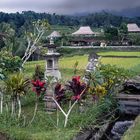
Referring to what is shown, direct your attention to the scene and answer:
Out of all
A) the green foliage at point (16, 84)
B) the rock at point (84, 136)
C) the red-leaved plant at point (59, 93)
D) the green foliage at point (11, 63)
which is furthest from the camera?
the green foliage at point (11, 63)

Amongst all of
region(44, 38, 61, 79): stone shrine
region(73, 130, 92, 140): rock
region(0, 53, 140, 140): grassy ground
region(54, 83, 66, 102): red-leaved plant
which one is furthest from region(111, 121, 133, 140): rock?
region(44, 38, 61, 79): stone shrine

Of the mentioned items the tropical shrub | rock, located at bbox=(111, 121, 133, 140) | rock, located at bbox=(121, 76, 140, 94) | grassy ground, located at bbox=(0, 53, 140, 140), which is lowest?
rock, located at bbox=(111, 121, 133, 140)

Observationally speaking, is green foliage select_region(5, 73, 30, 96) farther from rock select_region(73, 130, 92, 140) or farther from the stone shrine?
the stone shrine

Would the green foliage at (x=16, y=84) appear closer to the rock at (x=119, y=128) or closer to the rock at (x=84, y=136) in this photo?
the rock at (x=84, y=136)

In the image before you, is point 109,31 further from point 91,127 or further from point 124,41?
point 91,127

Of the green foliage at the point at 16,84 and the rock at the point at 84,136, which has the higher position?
the green foliage at the point at 16,84

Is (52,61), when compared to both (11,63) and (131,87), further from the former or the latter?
(131,87)

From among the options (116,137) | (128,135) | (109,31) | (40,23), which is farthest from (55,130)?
(109,31)

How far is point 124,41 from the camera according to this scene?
44375 millimetres

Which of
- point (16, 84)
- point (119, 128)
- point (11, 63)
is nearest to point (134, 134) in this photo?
point (119, 128)

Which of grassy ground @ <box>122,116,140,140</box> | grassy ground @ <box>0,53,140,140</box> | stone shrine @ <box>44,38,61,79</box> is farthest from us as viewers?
stone shrine @ <box>44,38,61,79</box>

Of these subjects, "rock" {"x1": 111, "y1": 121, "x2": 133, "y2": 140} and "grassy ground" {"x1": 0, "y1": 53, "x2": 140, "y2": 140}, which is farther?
"rock" {"x1": 111, "y1": 121, "x2": 133, "y2": 140}

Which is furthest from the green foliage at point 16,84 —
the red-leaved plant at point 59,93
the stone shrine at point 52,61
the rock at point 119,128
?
the stone shrine at point 52,61

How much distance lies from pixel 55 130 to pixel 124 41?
38.0m
